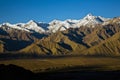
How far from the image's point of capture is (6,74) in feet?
468

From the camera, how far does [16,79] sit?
142 m

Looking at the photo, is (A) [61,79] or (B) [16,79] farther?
(A) [61,79]

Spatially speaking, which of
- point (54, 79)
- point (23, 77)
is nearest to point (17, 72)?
point (23, 77)

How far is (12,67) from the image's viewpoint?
157 metres

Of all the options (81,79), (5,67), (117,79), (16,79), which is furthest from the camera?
(81,79)

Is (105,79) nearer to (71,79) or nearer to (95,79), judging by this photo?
(95,79)

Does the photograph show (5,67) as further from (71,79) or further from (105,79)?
(105,79)

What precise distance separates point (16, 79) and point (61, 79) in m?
37.4

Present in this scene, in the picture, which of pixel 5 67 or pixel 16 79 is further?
pixel 5 67

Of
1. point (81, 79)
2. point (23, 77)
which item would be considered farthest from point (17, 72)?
point (81, 79)

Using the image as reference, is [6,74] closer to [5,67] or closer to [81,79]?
[5,67]

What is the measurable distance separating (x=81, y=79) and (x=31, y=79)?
1621 inches

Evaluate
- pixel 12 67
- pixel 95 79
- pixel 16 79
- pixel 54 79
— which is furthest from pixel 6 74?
pixel 95 79

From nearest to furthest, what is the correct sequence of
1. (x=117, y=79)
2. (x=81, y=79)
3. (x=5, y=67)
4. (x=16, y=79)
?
(x=16, y=79), (x=5, y=67), (x=117, y=79), (x=81, y=79)
